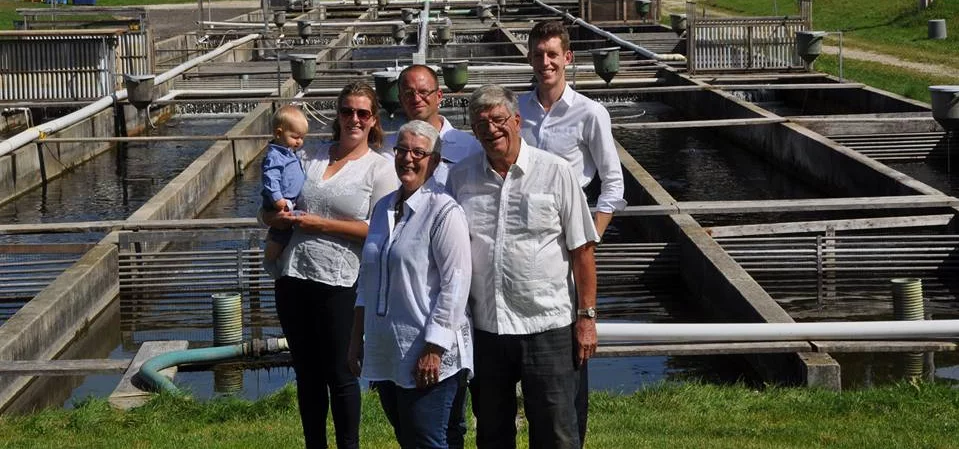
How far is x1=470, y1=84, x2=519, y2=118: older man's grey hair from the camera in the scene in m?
5.40

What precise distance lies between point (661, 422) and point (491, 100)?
2.62 m

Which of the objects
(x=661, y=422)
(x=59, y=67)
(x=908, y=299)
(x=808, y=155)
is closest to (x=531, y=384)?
(x=661, y=422)

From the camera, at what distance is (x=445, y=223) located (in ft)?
17.3

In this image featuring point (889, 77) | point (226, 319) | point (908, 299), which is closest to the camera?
point (908, 299)

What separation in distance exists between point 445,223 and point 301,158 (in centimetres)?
131

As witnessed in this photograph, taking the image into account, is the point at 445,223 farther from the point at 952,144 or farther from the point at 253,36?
the point at 253,36

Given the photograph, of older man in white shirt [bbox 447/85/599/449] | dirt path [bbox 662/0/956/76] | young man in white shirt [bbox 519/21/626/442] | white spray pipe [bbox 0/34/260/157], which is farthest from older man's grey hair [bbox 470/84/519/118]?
dirt path [bbox 662/0/956/76]

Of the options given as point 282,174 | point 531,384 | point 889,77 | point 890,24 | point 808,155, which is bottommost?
point 808,155

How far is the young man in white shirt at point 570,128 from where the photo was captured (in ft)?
21.1

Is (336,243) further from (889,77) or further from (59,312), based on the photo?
(889,77)

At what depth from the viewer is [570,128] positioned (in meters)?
6.56

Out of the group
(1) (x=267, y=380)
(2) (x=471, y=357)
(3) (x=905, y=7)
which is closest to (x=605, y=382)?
(1) (x=267, y=380)

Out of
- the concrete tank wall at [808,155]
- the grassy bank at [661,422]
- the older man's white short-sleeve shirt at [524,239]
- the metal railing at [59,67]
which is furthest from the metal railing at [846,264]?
the metal railing at [59,67]

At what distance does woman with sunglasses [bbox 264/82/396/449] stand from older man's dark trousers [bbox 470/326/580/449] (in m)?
0.83
